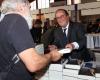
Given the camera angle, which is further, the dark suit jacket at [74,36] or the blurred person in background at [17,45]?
the dark suit jacket at [74,36]

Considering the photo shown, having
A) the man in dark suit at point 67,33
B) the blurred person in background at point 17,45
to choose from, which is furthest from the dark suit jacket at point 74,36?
the blurred person in background at point 17,45

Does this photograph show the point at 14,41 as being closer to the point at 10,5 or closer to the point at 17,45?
the point at 17,45

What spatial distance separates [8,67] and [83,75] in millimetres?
833

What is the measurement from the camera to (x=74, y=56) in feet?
9.02

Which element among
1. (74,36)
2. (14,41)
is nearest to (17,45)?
(14,41)

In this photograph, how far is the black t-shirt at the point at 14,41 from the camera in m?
1.30

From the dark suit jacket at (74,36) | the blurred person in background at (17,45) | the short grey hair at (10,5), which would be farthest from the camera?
the dark suit jacket at (74,36)

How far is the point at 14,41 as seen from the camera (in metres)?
1.31

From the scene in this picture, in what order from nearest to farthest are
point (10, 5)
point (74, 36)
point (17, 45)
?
1. point (17, 45)
2. point (10, 5)
3. point (74, 36)

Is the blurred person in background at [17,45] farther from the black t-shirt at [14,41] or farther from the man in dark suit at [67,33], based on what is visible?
the man in dark suit at [67,33]

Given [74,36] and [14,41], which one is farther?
[74,36]

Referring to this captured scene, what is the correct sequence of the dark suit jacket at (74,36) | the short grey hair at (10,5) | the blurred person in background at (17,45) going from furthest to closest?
the dark suit jacket at (74,36) → the short grey hair at (10,5) → the blurred person in background at (17,45)

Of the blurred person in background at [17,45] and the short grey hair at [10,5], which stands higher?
the short grey hair at [10,5]

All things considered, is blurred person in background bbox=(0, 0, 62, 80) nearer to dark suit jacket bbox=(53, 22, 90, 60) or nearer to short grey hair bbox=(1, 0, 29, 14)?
short grey hair bbox=(1, 0, 29, 14)
